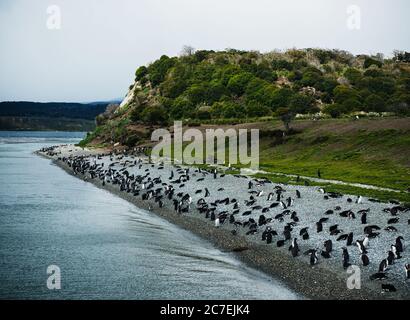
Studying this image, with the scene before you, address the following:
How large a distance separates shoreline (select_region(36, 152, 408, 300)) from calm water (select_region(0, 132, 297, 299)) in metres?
0.64

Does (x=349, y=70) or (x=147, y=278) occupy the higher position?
(x=349, y=70)

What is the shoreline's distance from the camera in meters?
19.5

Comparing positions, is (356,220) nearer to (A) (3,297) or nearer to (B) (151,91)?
(A) (3,297)

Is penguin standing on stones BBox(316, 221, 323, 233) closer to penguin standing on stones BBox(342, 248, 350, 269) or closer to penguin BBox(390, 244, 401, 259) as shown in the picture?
penguin standing on stones BBox(342, 248, 350, 269)

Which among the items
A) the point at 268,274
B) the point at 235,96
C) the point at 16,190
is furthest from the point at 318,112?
the point at 268,274

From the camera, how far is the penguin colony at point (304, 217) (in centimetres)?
2191

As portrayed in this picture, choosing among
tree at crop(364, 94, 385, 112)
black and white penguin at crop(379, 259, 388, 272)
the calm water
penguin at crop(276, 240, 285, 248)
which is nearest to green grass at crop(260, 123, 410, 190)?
penguin at crop(276, 240, 285, 248)

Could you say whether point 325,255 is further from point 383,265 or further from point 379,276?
point 379,276

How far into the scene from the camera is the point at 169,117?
357ft

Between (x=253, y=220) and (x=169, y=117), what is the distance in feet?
267

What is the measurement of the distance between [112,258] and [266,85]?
86238mm

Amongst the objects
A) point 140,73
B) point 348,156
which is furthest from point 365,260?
point 140,73

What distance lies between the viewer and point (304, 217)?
98.3ft

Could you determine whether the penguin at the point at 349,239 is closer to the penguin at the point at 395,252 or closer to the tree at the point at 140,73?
the penguin at the point at 395,252
